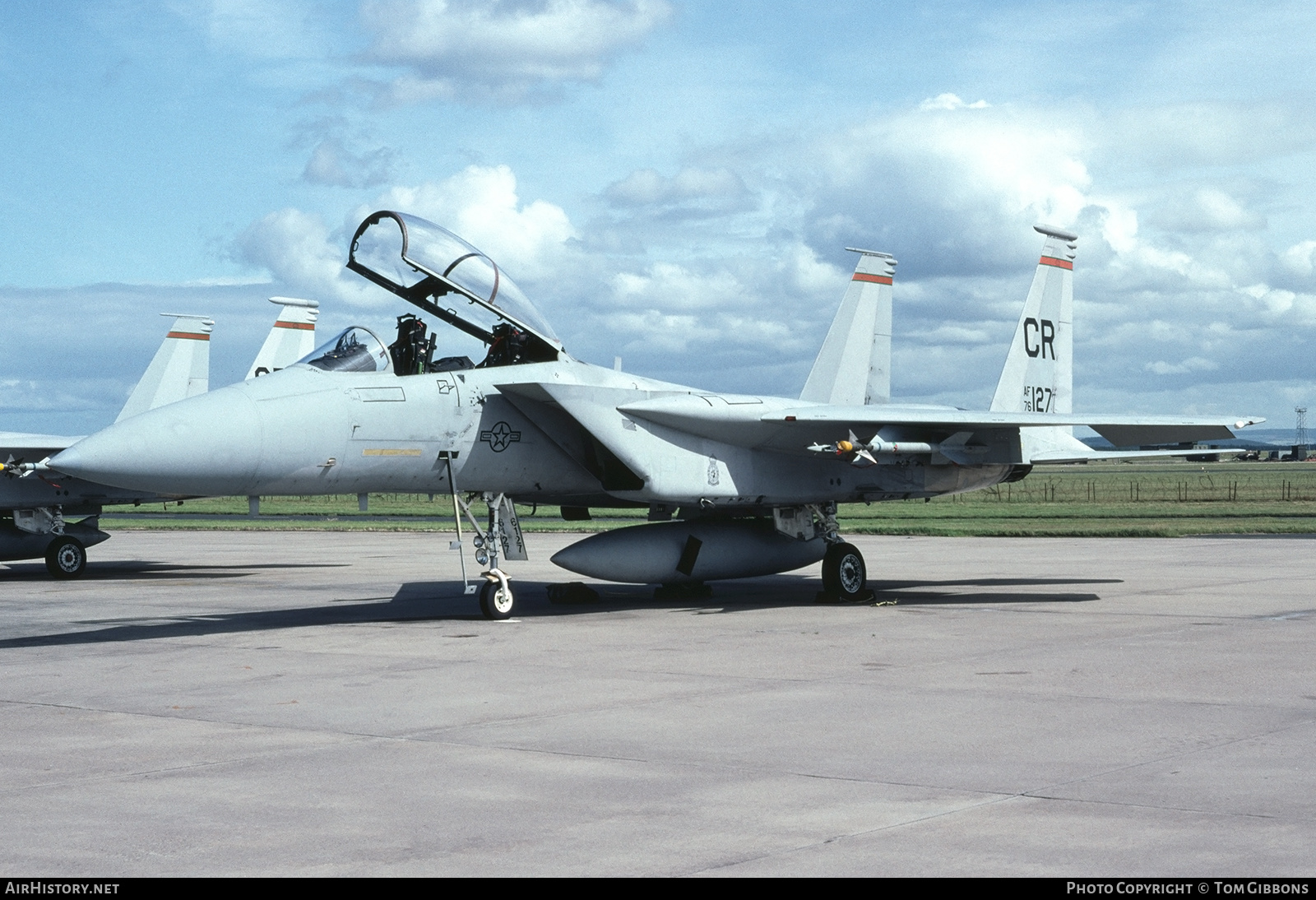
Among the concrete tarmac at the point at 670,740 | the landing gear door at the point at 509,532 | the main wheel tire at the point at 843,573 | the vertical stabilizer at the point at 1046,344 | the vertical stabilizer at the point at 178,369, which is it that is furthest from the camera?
the vertical stabilizer at the point at 178,369

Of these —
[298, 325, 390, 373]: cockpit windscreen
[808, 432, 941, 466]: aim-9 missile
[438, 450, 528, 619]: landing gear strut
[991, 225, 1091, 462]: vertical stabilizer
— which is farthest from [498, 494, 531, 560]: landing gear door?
[991, 225, 1091, 462]: vertical stabilizer

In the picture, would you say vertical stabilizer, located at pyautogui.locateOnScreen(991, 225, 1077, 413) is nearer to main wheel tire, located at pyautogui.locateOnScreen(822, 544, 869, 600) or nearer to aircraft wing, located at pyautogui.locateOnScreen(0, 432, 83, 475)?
main wheel tire, located at pyautogui.locateOnScreen(822, 544, 869, 600)

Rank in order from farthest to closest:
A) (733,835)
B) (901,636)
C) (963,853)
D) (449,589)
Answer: (449,589)
(901,636)
(733,835)
(963,853)

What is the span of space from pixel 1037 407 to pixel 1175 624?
5.90 meters

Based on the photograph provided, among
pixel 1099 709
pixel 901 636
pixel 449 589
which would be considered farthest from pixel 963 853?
pixel 449 589

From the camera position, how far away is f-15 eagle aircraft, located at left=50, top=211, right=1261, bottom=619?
1062cm

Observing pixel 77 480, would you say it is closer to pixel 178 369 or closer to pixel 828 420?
pixel 178 369

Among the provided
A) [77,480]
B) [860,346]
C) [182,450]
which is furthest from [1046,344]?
[77,480]

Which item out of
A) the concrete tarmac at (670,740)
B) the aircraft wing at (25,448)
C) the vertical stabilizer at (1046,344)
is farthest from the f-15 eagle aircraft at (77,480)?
the vertical stabilizer at (1046,344)

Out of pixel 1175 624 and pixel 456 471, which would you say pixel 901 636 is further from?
pixel 456 471

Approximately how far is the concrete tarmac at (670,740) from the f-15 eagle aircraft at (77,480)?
6.45m

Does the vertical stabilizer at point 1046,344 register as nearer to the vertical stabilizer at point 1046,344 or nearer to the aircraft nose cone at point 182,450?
the vertical stabilizer at point 1046,344

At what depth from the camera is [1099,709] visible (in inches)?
295

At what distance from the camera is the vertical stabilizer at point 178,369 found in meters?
24.5
